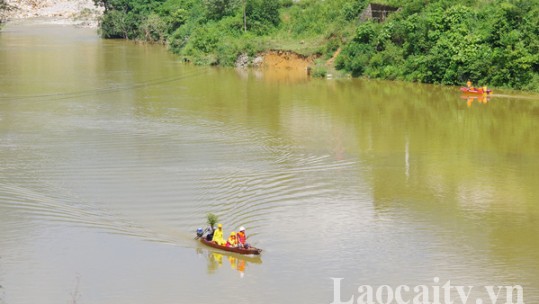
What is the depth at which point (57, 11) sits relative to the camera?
8450 centimetres

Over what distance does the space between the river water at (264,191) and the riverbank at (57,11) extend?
46799 millimetres

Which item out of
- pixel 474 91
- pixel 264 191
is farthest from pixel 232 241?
pixel 474 91

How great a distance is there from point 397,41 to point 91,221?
25487mm

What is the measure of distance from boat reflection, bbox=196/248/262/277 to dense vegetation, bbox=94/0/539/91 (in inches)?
884

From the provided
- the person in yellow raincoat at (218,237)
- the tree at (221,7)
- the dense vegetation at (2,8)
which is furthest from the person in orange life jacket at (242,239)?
the dense vegetation at (2,8)

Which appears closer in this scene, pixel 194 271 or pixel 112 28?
pixel 194 271

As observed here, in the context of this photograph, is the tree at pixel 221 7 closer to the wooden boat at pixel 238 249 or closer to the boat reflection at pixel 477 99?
the boat reflection at pixel 477 99

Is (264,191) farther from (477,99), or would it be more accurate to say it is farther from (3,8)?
(3,8)

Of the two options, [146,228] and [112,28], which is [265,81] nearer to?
[146,228]

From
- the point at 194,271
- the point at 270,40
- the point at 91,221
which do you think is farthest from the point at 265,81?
the point at 194,271

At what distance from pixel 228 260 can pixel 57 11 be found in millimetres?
73096

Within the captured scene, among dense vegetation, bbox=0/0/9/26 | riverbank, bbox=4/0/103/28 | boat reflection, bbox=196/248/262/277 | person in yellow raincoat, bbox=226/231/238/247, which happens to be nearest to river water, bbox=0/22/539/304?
boat reflection, bbox=196/248/262/277

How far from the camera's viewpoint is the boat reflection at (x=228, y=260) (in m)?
16.0

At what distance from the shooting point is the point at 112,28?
64.8 metres
